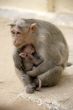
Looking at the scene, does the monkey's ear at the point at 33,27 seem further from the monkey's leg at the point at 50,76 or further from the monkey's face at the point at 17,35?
the monkey's leg at the point at 50,76

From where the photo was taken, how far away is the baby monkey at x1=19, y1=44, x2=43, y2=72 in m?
4.04

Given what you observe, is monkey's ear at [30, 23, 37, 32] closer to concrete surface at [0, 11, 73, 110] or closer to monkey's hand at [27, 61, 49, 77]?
monkey's hand at [27, 61, 49, 77]

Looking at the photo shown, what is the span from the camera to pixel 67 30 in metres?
6.29

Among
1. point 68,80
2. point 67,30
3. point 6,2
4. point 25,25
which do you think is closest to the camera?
point 25,25

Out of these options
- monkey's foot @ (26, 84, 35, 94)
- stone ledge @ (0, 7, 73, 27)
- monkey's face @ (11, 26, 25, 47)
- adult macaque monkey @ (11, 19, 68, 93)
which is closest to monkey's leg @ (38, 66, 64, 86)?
adult macaque monkey @ (11, 19, 68, 93)

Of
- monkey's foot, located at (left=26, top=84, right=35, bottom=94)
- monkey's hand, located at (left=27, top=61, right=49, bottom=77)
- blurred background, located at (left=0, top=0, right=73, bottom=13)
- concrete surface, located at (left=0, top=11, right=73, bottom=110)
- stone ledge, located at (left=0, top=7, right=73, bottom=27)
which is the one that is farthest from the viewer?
blurred background, located at (left=0, top=0, right=73, bottom=13)

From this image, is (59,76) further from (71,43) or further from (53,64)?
(71,43)

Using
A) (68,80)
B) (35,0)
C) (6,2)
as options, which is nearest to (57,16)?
(35,0)

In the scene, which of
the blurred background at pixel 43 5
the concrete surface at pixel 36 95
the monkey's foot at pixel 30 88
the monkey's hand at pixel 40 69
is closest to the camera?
the concrete surface at pixel 36 95

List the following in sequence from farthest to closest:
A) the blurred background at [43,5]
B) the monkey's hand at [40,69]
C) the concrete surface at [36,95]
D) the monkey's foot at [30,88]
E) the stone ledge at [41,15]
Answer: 1. the blurred background at [43,5]
2. the stone ledge at [41,15]
3. the monkey's foot at [30,88]
4. the monkey's hand at [40,69]
5. the concrete surface at [36,95]

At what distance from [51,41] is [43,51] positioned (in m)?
0.15

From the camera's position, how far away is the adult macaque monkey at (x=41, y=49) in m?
3.93

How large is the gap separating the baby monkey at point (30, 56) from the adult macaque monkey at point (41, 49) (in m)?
0.05

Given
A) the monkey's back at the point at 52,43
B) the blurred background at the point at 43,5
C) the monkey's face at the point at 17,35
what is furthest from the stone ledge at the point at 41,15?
the monkey's face at the point at 17,35
